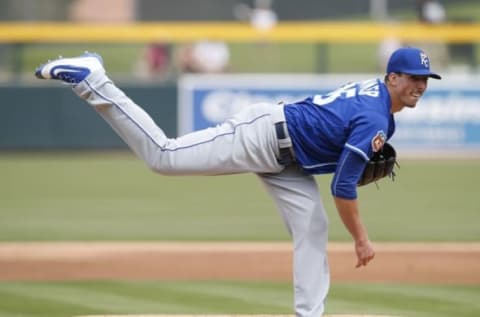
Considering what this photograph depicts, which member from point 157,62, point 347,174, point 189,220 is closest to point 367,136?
point 347,174

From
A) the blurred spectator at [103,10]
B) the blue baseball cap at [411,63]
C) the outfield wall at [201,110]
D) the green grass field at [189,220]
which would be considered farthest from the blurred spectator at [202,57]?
the blue baseball cap at [411,63]

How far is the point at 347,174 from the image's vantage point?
5051mm

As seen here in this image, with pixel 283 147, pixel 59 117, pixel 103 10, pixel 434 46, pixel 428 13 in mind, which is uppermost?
pixel 103 10

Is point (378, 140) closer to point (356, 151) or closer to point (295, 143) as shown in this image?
point (356, 151)

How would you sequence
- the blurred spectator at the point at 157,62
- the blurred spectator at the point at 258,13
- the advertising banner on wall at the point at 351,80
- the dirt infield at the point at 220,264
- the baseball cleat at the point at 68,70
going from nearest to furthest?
the baseball cleat at the point at 68,70
the dirt infield at the point at 220,264
the advertising banner on wall at the point at 351,80
the blurred spectator at the point at 157,62
the blurred spectator at the point at 258,13

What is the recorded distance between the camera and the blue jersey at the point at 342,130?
5.02 metres

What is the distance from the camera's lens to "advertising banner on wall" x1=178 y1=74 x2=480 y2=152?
16094 millimetres

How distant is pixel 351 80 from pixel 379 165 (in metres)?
11.0

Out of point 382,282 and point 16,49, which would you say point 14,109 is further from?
point 382,282

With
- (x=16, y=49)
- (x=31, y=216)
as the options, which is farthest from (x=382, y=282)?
(x=16, y=49)

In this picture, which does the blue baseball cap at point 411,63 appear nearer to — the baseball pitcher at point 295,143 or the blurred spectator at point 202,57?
the baseball pitcher at point 295,143

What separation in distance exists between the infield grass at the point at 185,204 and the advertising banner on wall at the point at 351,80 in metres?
0.58

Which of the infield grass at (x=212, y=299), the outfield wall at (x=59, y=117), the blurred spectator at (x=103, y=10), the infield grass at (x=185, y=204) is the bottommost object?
the infield grass at (x=185, y=204)

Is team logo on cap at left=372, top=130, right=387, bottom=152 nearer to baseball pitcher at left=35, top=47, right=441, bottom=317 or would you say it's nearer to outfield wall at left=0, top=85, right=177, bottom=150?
baseball pitcher at left=35, top=47, right=441, bottom=317
